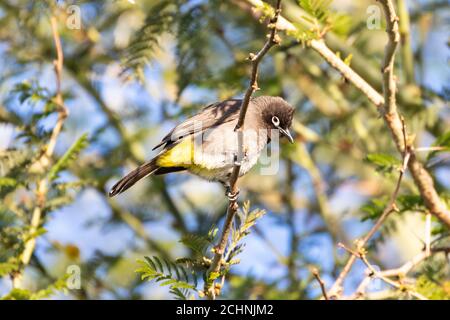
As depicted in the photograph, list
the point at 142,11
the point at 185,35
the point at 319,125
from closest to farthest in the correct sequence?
the point at 185,35 < the point at 142,11 < the point at 319,125

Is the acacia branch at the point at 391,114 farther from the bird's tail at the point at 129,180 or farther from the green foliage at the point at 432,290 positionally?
the bird's tail at the point at 129,180

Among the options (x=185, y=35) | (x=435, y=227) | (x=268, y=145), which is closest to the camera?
(x=435, y=227)

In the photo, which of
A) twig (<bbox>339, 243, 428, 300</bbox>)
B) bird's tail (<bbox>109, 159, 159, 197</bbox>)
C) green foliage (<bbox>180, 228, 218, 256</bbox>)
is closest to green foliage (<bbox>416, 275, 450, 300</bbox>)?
twig (<bbox>339, 243, 428, 300</bbox>)

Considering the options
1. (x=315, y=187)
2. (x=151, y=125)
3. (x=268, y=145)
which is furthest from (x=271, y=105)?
(x=151, y=125)

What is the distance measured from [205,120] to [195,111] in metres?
0.91

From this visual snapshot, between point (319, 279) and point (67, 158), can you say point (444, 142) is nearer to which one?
point (319, 279)

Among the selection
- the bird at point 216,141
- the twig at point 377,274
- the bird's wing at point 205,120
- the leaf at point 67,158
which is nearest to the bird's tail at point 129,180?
the bird at point 216,141

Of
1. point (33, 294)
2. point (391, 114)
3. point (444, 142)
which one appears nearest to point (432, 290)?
point (444, 142)

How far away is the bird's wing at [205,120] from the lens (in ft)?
15.9

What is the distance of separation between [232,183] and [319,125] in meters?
3.43

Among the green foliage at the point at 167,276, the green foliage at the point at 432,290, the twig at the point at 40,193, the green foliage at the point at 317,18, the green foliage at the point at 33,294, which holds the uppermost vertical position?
the green foliage at the point at 317,18

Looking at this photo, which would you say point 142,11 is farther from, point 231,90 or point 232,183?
point 232,183

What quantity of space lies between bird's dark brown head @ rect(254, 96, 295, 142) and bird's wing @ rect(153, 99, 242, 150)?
195 mm
